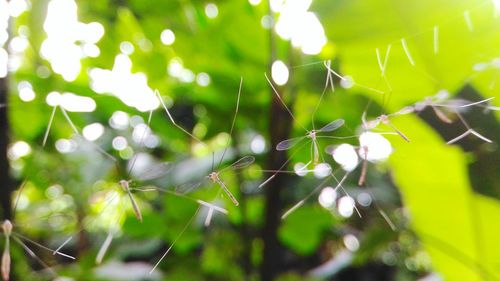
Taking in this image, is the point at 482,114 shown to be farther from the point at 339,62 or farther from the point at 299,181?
the point at 299,181

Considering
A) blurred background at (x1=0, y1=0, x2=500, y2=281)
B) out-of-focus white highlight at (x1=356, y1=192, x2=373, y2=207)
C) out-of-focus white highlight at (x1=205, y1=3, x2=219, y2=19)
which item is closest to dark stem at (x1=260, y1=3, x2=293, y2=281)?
blurred background at (x1=0, y1=0, x2=500, y2=281)

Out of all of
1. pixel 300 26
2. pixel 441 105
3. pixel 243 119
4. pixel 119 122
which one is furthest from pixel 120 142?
pixel 441 105

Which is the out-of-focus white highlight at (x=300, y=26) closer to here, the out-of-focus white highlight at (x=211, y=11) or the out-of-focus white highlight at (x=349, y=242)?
the out-of-focus white highlight at (x=211, y=11)

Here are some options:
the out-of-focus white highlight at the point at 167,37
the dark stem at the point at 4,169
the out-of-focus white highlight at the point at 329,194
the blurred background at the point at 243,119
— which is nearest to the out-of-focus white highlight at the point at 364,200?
the blurred background at the point at 243,119

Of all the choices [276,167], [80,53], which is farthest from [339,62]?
[80,53]

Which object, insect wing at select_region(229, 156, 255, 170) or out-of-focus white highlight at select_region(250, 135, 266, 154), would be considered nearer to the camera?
insect wing at select_region(229, 156, 255, 170)

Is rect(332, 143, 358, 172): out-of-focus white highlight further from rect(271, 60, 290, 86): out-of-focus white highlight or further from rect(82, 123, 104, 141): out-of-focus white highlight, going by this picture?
rect(82, 123, 104, 141): out-of-focus white highlight

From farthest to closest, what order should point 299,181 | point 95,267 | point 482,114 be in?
1. point 299,181
2. point 95,267
3. point 482,114

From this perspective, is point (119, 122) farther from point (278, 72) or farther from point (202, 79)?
point (278, 72)
